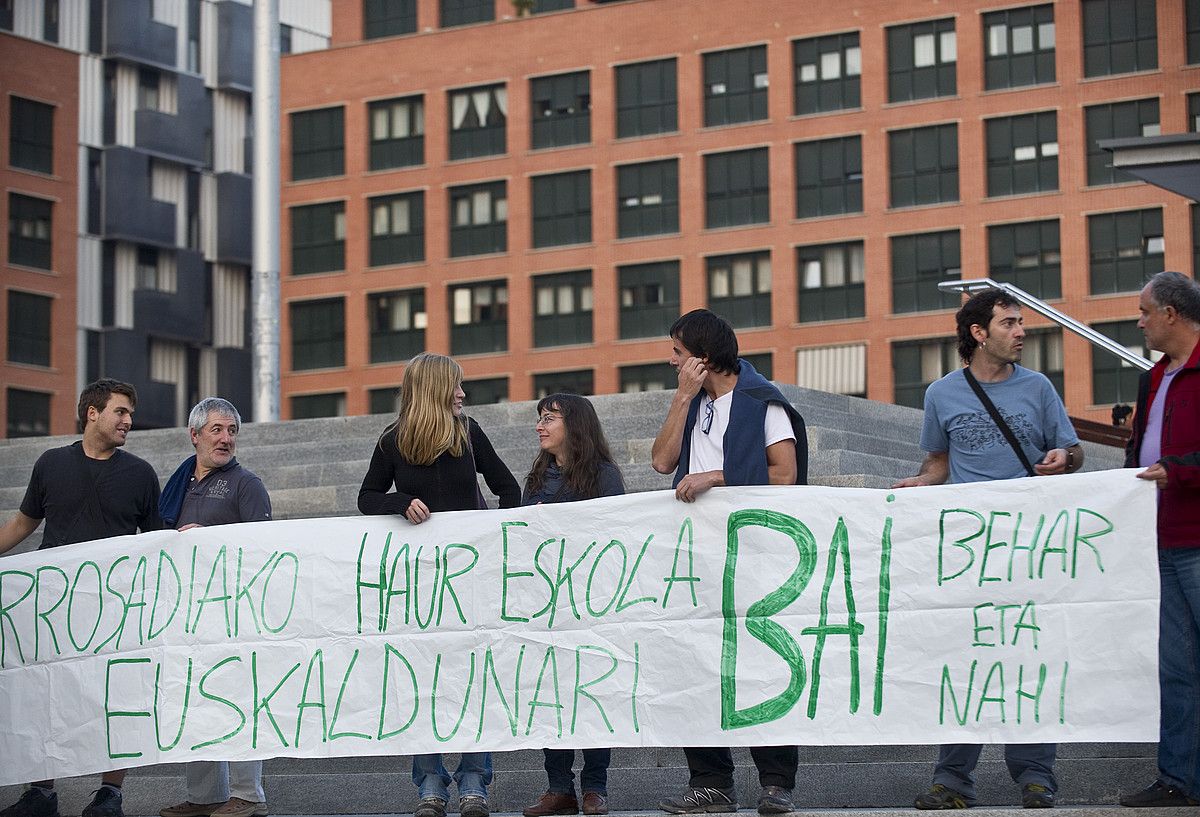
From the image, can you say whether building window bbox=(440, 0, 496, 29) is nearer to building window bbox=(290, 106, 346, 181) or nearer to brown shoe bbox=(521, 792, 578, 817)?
building window bbox=(290, 106, 346, 181)

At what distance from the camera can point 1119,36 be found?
154 ft

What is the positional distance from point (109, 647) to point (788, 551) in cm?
310

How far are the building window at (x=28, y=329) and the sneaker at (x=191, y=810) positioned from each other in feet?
148

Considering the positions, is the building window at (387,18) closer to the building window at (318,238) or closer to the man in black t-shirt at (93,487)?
the building window at (318,238)

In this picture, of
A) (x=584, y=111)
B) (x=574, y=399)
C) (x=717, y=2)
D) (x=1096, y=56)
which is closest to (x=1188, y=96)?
(x=1096, y=56)

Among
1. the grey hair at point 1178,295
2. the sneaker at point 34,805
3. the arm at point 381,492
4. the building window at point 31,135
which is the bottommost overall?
the sneaker at point 34,805

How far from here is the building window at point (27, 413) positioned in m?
50.7

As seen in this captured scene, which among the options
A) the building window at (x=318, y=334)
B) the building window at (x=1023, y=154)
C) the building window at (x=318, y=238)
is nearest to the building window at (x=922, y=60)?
the building window at (x=1023, y=154)

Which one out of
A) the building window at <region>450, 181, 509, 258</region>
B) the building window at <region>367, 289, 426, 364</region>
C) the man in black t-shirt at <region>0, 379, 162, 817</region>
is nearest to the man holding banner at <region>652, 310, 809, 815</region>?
the man in black t-shirt at <region>0, 379, 162, 817</region>

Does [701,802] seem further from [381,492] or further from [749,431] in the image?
[381,492]

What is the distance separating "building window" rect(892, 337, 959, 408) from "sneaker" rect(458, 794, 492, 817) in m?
40.6

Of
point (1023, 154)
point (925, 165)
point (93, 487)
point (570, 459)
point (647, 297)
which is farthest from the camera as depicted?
point (647, 297)

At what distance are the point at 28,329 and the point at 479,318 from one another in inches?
471

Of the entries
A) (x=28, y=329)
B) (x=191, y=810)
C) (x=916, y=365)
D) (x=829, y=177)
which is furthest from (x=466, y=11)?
(x=191, y=810)
